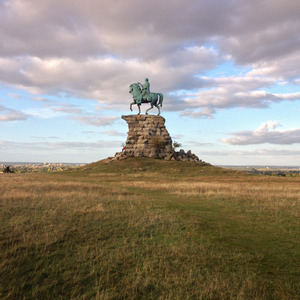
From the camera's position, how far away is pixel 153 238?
33.1ft

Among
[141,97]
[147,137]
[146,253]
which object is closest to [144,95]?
[141,97]

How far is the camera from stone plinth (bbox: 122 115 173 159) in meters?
Answer: 64.5

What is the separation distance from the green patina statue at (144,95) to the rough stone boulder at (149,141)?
11.7 ft

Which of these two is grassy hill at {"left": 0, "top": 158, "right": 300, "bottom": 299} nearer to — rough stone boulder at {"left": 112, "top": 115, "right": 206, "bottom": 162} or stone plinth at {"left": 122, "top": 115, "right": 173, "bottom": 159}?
rough stone boulder at {"left": 112, "top": 115, "right": 206, "bottom": 162}

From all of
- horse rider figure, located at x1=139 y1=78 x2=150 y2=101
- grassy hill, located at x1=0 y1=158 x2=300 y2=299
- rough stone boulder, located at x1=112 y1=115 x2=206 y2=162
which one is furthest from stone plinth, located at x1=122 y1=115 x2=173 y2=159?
grassy hill, located at x1=0 y1=158 x2=300 y2=299

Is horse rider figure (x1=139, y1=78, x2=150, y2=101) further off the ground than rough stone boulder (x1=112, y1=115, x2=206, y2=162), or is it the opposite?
horse rider figure (x1=139, y1=78, x2=150, y2=101)

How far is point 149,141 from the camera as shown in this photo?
213 feet

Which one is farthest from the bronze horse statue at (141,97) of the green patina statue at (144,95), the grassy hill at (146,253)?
the grassy hill at (146,253)

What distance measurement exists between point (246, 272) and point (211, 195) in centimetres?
1579

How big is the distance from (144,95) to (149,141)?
11884mm

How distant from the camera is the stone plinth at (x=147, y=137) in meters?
64.5

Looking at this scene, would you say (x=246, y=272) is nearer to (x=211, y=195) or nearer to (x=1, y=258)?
(x=1, y=258)

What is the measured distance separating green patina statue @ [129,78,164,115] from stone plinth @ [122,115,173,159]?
352 cm

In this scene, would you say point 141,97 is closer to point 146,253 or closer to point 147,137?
point 147,137
